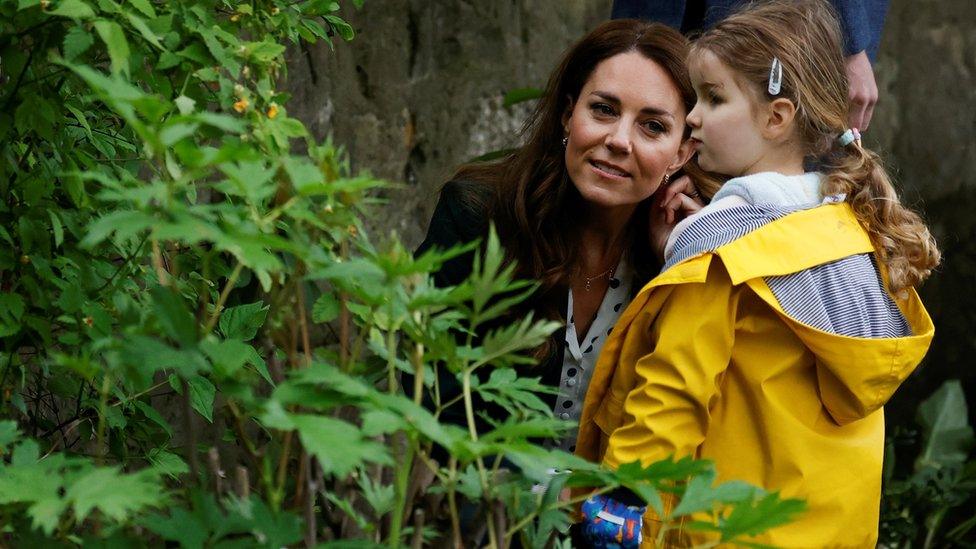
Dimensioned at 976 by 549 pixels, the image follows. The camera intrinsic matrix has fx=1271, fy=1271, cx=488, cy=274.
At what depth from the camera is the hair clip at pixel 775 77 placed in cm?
226

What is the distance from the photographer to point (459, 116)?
3656 millimetres

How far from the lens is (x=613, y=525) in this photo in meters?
2.13

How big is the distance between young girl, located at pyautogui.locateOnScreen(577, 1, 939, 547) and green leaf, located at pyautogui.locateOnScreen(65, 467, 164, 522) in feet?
3.77

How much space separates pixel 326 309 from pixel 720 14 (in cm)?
164

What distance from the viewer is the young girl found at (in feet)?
6.88

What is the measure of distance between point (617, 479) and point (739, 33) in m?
1.26

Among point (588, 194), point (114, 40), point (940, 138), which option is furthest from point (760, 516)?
point (940, 138)

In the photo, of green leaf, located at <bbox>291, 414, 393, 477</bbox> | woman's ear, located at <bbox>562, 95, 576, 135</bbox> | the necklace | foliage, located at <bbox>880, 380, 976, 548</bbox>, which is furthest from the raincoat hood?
foliage, located at <bbox>880, 380, 976, 548</bbox>

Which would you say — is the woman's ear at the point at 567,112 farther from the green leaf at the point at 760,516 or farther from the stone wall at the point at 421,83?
the green leaf at the point at 760,516

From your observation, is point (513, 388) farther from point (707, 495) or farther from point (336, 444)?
point (336, 444)

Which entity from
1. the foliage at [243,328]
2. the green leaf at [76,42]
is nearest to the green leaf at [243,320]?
the foliage at [243,328]

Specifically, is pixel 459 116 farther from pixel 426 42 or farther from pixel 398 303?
pixel 398 303

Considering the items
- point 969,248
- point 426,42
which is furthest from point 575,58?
point 969,248

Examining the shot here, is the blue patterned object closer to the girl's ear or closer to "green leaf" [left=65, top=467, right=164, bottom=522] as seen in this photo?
the girl's ear
